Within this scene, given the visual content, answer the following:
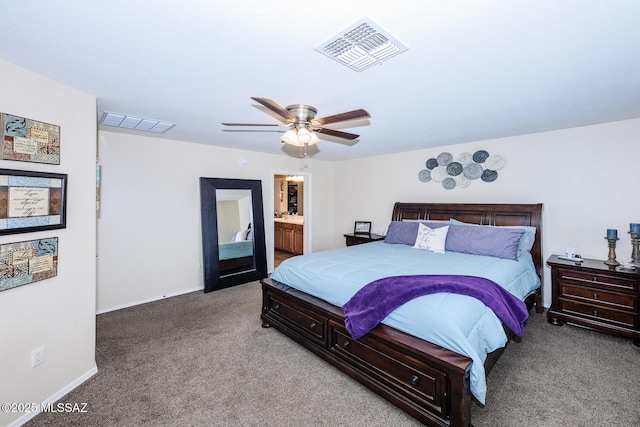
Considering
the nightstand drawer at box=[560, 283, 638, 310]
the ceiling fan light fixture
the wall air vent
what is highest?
the wall air vent

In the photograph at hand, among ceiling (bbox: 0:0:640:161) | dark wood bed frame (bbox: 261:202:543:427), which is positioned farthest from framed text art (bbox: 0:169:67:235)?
dark wood bed frame (bbox: 261:202:543:427)

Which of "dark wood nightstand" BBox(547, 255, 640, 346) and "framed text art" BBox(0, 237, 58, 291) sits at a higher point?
"framed text art" BBox(0, 237, 58, 291)

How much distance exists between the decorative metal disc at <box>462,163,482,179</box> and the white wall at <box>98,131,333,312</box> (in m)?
2.93

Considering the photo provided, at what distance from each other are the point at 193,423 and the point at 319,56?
2.49 m

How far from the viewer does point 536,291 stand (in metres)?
3.52

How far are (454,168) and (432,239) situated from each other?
1.33m

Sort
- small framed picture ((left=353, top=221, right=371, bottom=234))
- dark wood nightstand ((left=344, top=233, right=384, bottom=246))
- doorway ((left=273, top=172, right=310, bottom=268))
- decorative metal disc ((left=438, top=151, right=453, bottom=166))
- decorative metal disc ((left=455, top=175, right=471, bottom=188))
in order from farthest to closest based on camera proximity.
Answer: doorway ((left=273, top=172, right=310, bottom=268)), small framed picture ((left=353, top=221, right=371, bottom=234)), dark wood nightstand ((left=344, top=233, right=384, bottom=246)), decorative metal disc ((left=438, top=151, right=453, bottom=166)), decorative metal disc ((left=455, top=175, right=471, bottom=188))

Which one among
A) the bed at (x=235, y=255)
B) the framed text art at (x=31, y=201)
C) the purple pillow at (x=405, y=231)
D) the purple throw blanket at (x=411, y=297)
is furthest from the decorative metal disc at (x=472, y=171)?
the framed text art at (x=31, y=201)

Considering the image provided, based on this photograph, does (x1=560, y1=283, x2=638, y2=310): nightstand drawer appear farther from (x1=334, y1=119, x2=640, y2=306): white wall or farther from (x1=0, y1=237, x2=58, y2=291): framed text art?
(x1=0, y1=237, x2=58, y2=291): framed text art

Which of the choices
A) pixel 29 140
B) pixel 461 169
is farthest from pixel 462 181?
pixel 29 140

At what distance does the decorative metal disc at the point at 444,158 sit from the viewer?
176 inches

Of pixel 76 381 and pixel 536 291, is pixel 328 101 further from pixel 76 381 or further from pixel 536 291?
pixel 536 291

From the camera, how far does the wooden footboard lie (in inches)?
68.4

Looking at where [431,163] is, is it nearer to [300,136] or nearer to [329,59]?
[300,136]
